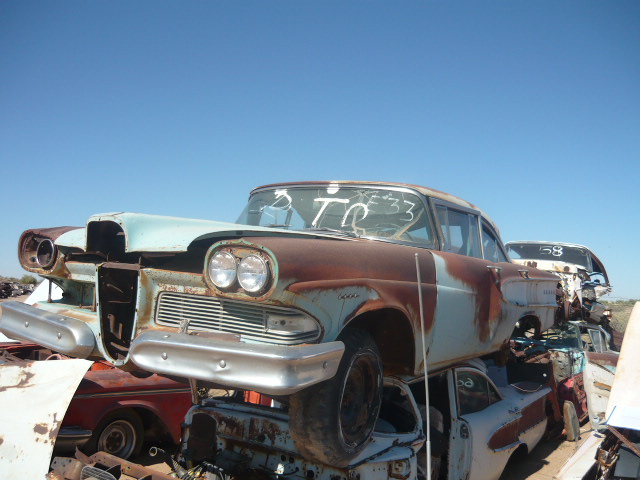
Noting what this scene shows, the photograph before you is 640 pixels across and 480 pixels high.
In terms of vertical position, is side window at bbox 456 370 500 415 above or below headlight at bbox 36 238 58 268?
below

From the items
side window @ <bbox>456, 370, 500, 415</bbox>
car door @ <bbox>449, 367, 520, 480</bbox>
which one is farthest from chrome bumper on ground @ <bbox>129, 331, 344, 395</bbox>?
side window @ <bbox>456, 370, 500, 415</bbox>

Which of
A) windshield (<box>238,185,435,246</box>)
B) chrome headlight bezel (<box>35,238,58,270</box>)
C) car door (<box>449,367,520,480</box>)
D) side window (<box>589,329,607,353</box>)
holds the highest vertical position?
windshield (<box>238,185,435,246</box>)

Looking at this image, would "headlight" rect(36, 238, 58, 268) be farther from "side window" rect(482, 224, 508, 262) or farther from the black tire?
"side window" rect(482, 224, 508, 262)

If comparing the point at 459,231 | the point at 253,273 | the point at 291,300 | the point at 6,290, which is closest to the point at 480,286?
the point at 459,231

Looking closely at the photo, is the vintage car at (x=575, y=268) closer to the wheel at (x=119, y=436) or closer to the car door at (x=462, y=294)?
the car door at (x=462, y=294)

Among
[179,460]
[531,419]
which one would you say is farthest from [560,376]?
[179,460]

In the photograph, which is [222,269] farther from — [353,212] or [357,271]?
[353,212]

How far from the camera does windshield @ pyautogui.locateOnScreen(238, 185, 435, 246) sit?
3986 millimetres

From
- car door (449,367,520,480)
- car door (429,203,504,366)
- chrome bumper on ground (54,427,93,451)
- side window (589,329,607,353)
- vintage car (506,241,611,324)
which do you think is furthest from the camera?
vintage car (506,241,611,324)

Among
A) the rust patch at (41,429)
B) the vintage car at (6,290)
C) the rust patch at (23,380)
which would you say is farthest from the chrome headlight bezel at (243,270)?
the vintage car at (6,290)

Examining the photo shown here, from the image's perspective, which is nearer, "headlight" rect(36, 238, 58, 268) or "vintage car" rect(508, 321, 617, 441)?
"headlight" rect(36, 238, 58, 268)

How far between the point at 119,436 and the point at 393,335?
10.5ft

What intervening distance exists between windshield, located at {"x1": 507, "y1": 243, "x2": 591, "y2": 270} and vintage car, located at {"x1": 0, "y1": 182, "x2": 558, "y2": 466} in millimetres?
8344

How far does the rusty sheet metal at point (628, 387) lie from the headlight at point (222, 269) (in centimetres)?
233
